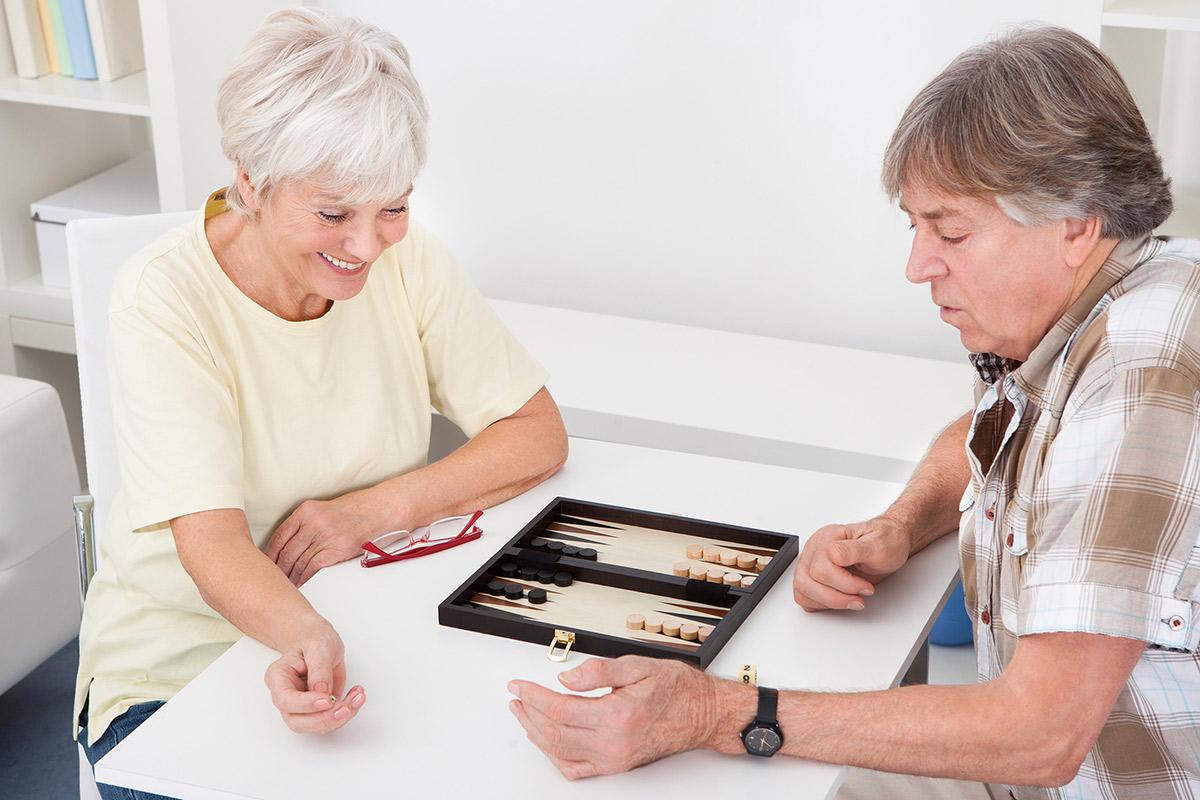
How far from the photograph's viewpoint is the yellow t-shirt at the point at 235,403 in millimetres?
1790

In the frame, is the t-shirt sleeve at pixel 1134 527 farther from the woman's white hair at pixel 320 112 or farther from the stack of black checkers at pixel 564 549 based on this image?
the woman's white hair at pixel 320 112

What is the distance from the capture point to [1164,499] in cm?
134

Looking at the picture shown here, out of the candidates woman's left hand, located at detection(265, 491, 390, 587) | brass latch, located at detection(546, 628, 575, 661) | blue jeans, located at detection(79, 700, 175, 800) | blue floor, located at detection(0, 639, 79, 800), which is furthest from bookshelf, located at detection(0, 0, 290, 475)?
brass latch, located at detection(546, 628, 575, 661)

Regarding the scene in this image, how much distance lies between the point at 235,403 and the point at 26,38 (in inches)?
72.6

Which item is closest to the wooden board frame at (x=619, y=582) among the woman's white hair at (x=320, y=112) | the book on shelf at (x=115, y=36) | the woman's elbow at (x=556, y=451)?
the woman's elbow at (x=556, y=451)

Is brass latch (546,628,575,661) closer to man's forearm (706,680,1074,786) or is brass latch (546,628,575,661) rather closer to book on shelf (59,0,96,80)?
man's forearm (706,680,1074,786)

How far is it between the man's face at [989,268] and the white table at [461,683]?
386mm

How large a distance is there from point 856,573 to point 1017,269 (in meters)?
0.45

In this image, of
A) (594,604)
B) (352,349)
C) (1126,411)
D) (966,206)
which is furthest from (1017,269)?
(352,349)

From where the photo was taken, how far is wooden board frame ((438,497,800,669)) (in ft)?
5.36

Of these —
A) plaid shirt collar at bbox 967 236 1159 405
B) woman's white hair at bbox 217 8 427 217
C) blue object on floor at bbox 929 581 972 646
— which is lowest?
blue object on floor at bbox 929 581 972 646

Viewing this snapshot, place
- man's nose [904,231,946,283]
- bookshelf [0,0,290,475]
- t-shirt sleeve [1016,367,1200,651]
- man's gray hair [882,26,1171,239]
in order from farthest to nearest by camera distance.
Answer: bookshelf [0,0,290,475] < man's nose [904,231,946,283] < man's gray hair [882,26,1171,239] < t-shirt sleeve [1016,367,1200,651]

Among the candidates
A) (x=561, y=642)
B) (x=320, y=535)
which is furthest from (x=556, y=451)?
(x=561, y=642)

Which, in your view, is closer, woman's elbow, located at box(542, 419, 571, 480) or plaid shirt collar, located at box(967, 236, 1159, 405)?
plaid shirt collar, located at box(967, 236, 1159, 405)
